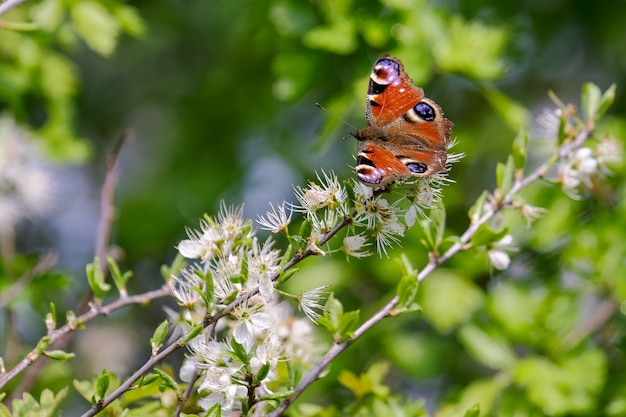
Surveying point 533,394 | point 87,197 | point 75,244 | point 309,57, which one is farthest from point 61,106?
point 533,394

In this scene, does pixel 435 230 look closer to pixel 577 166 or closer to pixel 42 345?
pixel 577 166

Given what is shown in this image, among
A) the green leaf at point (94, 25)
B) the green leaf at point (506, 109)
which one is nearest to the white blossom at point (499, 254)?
the green leaf at point (506, 109)

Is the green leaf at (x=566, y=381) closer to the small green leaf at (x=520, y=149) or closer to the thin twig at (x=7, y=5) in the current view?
the small green leaf at (x=520, y=149)

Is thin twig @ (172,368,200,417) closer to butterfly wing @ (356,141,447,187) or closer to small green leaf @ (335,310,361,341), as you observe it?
small green leaf @ (335,310,361,341)

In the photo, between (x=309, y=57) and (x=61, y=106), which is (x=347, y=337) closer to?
(x=309, y=57)

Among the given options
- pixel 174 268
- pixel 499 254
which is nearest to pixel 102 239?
pixel 174 268

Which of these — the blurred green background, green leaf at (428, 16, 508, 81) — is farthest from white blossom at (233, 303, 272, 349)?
green leaf at (428, 16, 508, 81)
